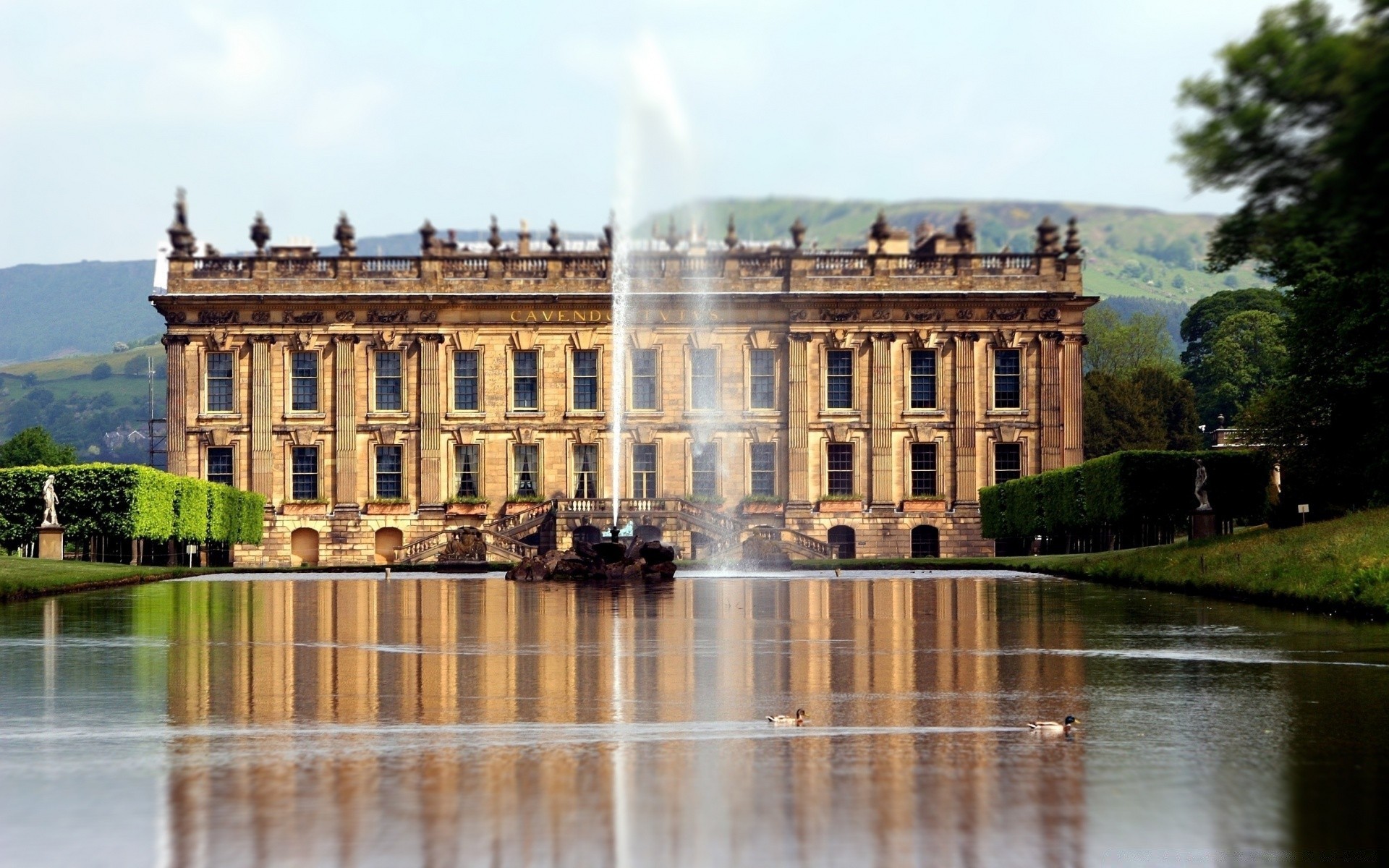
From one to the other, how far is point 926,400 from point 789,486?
688 centimetres

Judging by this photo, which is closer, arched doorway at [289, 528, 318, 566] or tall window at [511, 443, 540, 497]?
arched doorway at [289, 528, 318, 566]

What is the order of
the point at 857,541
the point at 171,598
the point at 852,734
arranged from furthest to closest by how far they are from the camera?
the point at 857,541 < the point at 171,598 < the point at 852,734

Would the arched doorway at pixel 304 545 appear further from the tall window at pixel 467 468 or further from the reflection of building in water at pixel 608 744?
the reflection of building in water at pixel 608 744

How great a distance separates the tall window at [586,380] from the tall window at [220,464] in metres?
14.4

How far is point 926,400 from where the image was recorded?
71562 millimetres

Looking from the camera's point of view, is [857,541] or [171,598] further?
[857,541]

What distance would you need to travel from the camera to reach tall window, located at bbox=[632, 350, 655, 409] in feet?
234

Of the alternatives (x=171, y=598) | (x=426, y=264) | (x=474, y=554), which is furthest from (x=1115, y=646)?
(x=426, y=264)

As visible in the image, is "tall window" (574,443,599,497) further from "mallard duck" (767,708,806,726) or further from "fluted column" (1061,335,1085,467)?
"mallard duck" (767,708,806,726)

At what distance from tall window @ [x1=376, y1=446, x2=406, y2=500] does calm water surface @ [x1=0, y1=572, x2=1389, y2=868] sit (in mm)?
47187

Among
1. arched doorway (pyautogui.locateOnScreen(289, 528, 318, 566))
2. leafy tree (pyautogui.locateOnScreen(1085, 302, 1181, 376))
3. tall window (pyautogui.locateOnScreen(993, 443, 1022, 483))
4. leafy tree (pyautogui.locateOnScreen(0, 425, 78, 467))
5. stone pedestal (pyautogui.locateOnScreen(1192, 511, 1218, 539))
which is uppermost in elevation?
leafy tree (pyautogui.locateOnScreen(1085, 302, 1181, 376))

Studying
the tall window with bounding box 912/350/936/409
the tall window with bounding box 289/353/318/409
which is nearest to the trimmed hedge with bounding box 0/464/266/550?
the tall window with bounding box 289/353/318/409

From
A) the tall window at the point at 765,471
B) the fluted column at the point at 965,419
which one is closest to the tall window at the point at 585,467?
the tall window at the point at 765,471

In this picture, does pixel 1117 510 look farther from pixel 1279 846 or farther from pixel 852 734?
pixel 1279 846
